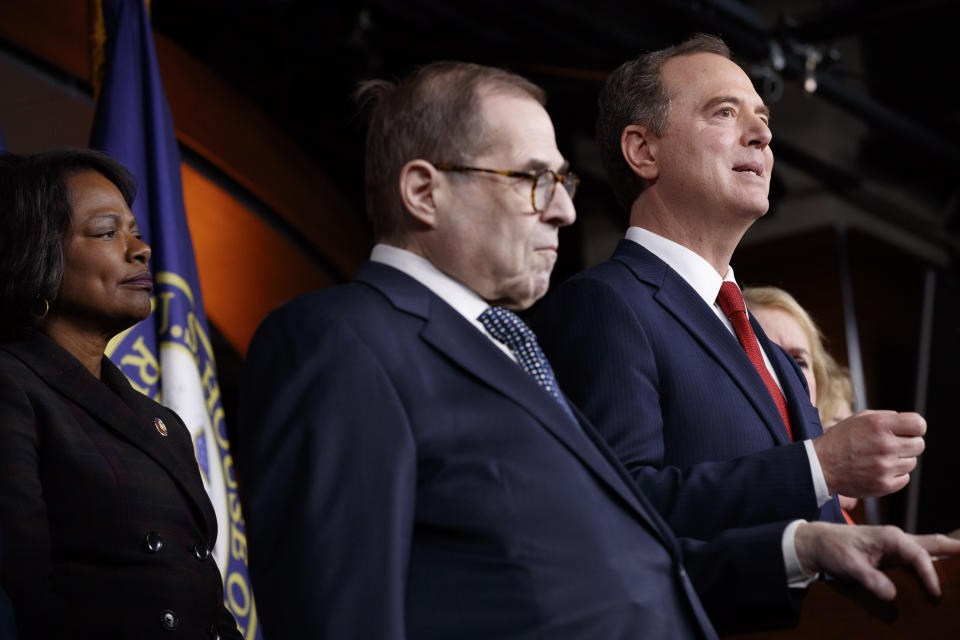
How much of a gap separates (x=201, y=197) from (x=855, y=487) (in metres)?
3.68

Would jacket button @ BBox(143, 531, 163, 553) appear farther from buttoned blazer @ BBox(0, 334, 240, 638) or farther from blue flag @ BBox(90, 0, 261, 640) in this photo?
blue flag @ BBox(90, 0, 261, 640)

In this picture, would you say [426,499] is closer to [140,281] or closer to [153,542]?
[153,542]

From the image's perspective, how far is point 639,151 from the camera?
2.21 meters

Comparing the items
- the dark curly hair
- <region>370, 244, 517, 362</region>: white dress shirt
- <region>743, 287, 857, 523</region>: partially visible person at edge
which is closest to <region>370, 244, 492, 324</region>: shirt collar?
<region>370, 244, 517, 362</region>: white dress shirt

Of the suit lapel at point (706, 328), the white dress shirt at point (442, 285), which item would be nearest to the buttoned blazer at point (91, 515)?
the white dress shirt at point (442, 285)

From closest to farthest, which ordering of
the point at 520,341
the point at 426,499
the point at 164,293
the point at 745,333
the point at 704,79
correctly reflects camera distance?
the point at 426,499
the point at 520,341
the point at 745,333
the point at 704,79
the point at 164,293

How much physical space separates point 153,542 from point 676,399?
2.70 ft

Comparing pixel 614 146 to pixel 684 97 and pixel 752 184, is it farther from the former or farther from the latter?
pixel 752 184

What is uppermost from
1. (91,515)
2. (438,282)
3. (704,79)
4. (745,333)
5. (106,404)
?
(704,79)

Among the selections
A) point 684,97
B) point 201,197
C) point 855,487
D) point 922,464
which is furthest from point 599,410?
point 201,197

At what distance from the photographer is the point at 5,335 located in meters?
2.02

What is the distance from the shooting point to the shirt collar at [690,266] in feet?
6.79

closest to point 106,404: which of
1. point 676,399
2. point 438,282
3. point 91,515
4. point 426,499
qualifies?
point 91,515

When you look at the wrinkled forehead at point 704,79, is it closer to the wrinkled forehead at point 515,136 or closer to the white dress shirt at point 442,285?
the wrinkled forehead at point 515,136
